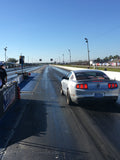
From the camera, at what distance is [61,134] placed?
425 cm

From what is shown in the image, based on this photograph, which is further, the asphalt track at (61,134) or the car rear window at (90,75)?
the car rear window at (90,75)

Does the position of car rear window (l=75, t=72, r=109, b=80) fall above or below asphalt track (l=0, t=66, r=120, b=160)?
above

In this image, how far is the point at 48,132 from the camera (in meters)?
4.39

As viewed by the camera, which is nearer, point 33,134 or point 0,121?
point 33,134

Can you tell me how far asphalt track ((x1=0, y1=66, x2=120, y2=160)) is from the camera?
3297 millimetres

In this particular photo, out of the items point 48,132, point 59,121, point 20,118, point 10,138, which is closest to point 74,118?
point 59,121

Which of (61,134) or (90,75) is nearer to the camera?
(61,134)

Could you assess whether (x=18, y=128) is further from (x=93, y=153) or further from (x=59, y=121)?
(x=93, y=153)

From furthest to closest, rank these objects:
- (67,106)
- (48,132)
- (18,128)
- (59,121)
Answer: (67,106) → (59,121) → (18,128) → (48,132)

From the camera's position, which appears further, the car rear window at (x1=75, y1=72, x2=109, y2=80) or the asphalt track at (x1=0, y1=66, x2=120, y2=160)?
the car rear window at (x1=75, y1=72, x2=109, y2=80)

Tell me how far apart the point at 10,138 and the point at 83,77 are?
412 centimetres

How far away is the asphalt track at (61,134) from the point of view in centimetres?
330

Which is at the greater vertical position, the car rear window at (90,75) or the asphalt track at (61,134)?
the car rear window at (90,75)

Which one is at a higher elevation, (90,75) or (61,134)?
(90,75)
